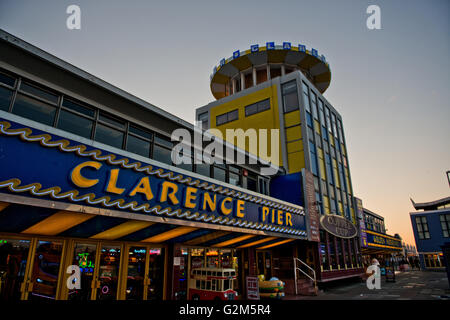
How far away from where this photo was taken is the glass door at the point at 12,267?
775 cm

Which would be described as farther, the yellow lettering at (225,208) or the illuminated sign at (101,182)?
the yellow lettering at (225,208)

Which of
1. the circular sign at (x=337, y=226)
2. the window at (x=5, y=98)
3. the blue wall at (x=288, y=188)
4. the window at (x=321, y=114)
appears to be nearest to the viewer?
the window at (x=5, y=98)

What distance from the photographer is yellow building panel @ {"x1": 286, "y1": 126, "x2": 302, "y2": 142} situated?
2456 centimetres

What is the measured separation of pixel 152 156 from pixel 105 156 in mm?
3915

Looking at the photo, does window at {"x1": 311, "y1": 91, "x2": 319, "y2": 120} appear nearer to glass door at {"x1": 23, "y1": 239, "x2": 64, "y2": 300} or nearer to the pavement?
the pavement

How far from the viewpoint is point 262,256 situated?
19266mm

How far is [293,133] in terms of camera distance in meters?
24.9

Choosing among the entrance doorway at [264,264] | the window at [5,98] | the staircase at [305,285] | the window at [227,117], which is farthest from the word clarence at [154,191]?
the window at [227,117]

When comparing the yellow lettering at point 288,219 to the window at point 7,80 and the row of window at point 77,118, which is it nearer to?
the row of window at point 77,118

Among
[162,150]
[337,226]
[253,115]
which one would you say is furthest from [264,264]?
[253,115]

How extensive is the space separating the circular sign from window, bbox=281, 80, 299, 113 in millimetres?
10211

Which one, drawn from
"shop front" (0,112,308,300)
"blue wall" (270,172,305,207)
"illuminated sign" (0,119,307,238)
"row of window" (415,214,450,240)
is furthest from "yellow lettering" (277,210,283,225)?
"row of window" (415,214,450,240)

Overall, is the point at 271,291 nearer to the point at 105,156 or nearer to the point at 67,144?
the point at 105,156
